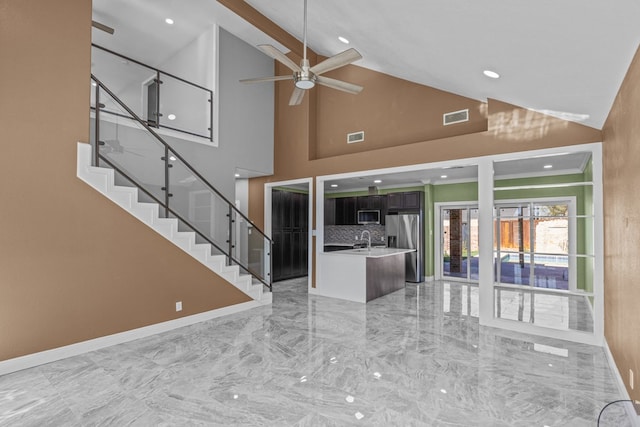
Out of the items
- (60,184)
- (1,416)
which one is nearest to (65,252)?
(60,184)

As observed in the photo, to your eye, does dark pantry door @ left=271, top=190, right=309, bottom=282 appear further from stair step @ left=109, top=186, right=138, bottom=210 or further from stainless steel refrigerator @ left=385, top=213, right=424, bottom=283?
stair step @ left=109, top=186, right=138, bottom=210

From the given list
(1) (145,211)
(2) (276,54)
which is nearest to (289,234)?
(1) (145,211)

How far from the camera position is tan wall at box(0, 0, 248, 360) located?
11.4ft

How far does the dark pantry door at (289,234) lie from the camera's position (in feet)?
28.4

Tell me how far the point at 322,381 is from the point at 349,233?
7.06 metres

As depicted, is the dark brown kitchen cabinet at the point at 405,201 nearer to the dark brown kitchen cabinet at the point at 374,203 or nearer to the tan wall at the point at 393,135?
the dark brown kitchen cabinet at the point at 374,203

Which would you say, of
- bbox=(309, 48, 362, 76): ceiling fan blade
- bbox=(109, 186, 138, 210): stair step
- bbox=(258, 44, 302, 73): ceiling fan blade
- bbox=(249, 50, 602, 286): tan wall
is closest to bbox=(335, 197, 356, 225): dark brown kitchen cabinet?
bbox=(249, 50, 602, 286): tan wall

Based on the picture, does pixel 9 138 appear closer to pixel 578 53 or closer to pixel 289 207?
pixel 578 53

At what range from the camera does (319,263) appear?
283 inches

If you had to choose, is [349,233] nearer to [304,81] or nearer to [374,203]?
[374,203]

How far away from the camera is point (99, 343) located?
13.2 feet

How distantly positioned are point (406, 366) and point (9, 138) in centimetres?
483

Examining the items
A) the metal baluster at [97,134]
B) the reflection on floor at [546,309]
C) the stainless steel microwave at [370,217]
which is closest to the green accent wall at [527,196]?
the reflection on floor at [546,309]

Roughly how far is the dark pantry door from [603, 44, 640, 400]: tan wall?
21.6ft
